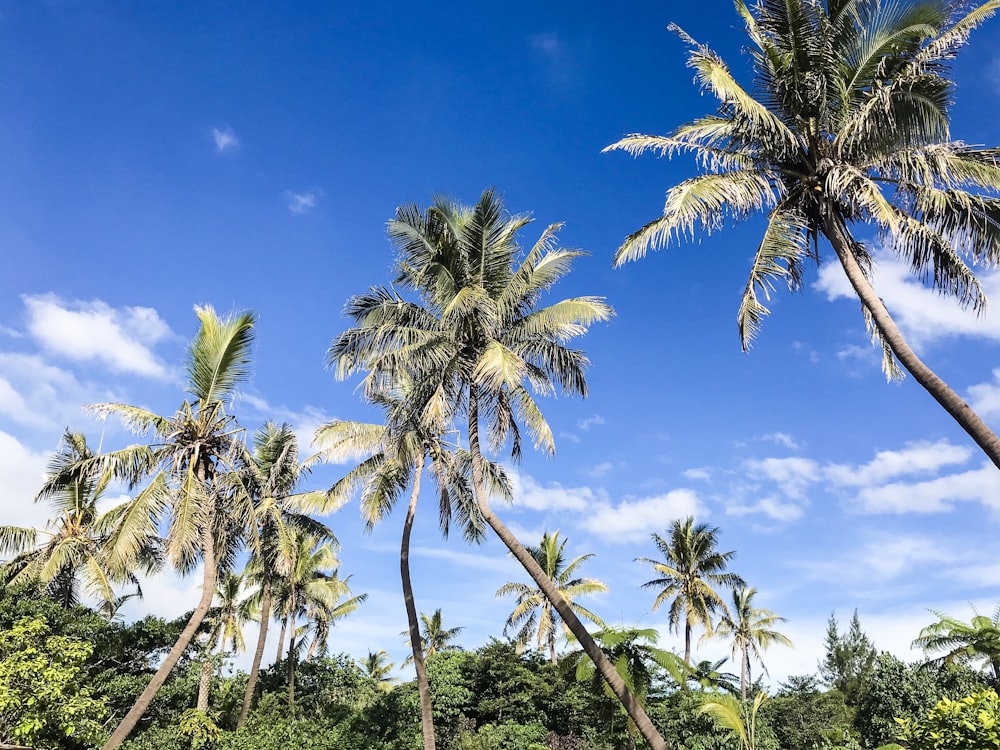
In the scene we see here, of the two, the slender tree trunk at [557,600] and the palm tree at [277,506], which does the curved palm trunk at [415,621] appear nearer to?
the palm tree at [277,506]

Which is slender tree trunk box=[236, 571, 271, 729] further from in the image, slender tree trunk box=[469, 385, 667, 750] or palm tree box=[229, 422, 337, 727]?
slender tree trunk box=[469, 385, 667, 750]

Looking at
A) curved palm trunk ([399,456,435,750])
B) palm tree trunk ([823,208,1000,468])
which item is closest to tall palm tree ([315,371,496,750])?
curved palm trunk ([399,456,435,750])

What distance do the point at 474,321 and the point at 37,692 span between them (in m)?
11.0

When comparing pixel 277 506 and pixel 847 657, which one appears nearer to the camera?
pixel 277 506

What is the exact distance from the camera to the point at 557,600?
12695mm

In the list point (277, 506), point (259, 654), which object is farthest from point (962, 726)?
point (259, 654)

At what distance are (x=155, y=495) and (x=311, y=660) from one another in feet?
65.2

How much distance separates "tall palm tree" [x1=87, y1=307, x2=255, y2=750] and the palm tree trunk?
504 inches

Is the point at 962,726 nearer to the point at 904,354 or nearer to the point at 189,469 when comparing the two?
the point at 904,354

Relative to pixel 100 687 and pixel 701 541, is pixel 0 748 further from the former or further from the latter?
pixel 701 541

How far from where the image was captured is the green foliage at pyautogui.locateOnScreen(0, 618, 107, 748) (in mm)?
12859

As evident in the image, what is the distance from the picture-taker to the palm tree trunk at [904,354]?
7.91 m

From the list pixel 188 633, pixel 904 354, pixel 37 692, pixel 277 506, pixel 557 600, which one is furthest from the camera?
pixel 277 506

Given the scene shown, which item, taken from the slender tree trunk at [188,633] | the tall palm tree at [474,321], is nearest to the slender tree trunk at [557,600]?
the tall palm tree at [474,321]
